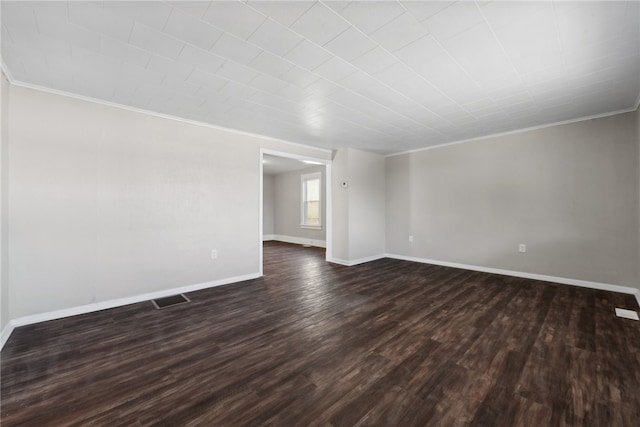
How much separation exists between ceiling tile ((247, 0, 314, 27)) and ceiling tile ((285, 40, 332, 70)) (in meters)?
0.26

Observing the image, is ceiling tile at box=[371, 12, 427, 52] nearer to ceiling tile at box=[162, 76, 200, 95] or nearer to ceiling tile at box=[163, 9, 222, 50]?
ceiling tile at box=[163, 9, 222, 50]

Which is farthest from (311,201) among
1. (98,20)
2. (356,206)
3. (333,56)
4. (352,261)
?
(98,20)

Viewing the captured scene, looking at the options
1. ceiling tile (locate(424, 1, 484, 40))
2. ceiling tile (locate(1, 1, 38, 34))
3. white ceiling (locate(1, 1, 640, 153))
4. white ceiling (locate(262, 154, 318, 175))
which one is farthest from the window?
ceiling tile (locate(1, 1, 38, 34))

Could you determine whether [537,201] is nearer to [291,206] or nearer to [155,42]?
[155,42]

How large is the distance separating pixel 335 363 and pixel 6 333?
3019 mm

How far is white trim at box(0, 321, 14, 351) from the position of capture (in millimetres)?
2209

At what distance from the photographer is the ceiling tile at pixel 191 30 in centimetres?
174

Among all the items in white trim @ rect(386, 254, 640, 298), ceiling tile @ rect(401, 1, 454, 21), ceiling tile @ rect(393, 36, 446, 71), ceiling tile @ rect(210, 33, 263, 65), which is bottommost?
white trim @ rect(386, 254, 640, 298)

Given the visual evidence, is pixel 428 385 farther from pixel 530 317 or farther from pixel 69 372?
pixel 69 372

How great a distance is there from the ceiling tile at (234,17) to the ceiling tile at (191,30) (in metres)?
0.08

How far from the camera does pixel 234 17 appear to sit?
1.75 metres

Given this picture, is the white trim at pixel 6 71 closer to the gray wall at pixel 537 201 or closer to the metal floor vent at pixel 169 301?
the metal floor vent at pixel 169 301

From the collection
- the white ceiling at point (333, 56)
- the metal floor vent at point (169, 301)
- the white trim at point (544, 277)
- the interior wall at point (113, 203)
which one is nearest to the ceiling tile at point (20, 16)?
the white ceiling at point (333, 56)

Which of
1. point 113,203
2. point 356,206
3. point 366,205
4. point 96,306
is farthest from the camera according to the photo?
point 366,205
